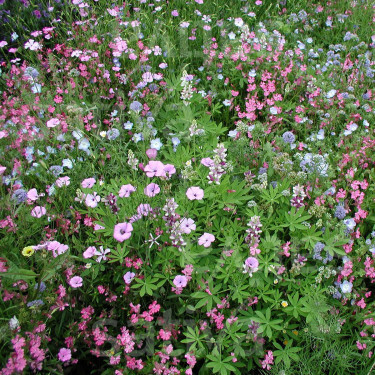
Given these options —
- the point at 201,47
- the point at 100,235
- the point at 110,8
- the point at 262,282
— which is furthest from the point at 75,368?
the point at 110,8

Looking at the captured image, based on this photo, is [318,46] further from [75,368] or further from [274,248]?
[75,368]

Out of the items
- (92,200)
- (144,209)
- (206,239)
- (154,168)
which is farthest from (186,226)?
(92,200)

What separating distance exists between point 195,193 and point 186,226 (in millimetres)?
224

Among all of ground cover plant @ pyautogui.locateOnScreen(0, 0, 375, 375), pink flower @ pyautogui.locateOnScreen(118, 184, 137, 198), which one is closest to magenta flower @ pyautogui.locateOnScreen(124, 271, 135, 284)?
ground cover plant @ pyautogui.locateOnScreen(0, 0, 375, 375)

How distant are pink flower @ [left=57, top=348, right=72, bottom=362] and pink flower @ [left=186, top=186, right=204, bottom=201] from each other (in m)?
1.03

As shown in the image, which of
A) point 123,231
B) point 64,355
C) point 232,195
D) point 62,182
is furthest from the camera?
point 62,182

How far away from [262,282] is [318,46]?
10.8 feet

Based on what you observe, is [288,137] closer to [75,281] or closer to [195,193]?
[195,193]

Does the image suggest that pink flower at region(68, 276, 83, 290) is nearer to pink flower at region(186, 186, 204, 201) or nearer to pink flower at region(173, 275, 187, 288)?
pink flower at region(173, 275, 187, 288)

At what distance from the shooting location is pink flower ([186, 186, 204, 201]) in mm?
2182

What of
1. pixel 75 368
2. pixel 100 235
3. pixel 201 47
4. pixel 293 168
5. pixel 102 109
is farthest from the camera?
pixel 201 47

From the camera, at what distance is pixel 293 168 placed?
281 centimetres

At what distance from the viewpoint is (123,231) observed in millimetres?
2041

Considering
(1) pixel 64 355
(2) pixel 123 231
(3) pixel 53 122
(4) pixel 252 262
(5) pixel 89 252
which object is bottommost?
Answer: (1) pixel 64 355
